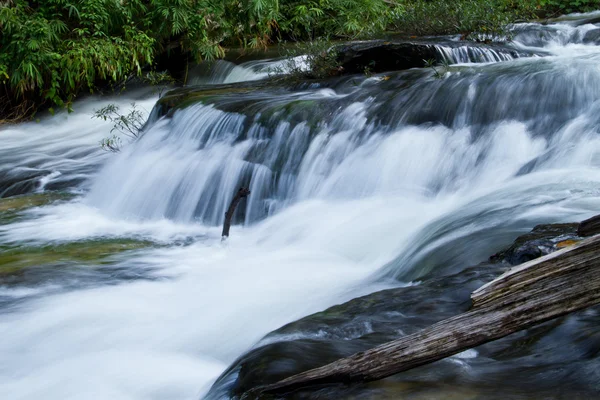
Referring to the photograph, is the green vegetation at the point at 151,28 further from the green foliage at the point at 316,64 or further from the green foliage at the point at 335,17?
the green foliage at the point at 316,64

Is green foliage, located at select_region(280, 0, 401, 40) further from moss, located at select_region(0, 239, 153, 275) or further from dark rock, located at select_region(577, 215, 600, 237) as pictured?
dark rock, located at select_region(577, 215, 600, 237)

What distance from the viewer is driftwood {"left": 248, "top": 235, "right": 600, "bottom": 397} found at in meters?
2.07

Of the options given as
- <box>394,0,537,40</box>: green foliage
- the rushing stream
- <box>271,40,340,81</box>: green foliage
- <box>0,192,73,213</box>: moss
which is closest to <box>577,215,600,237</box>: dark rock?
the rushing stream

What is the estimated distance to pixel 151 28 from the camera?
12180 mm

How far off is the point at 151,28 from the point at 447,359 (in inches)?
415

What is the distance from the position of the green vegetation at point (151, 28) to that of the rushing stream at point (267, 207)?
1.78 metres

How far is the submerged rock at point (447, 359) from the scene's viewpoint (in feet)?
7.80

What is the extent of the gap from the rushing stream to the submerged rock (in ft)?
1.73

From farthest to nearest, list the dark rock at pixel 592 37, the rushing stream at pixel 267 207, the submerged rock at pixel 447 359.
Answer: the dark rock at pixel 592 37
the rushing stream at pixel 267 207
the submerged rock at pixel 447 359

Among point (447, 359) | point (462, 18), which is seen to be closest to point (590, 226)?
point (447, 359)

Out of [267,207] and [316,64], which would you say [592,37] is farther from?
[267,207]

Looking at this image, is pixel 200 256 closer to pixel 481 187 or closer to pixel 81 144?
pixel 481 187

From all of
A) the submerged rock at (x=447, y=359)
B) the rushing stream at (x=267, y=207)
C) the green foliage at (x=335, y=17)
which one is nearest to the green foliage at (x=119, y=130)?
the rushing stream at (x=267, y=207)

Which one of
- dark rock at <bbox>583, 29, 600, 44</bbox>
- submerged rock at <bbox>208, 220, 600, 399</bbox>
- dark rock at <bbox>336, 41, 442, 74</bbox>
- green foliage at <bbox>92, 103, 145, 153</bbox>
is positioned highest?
dark rock at <bbox>336, 41, 442, 74</bbox>
